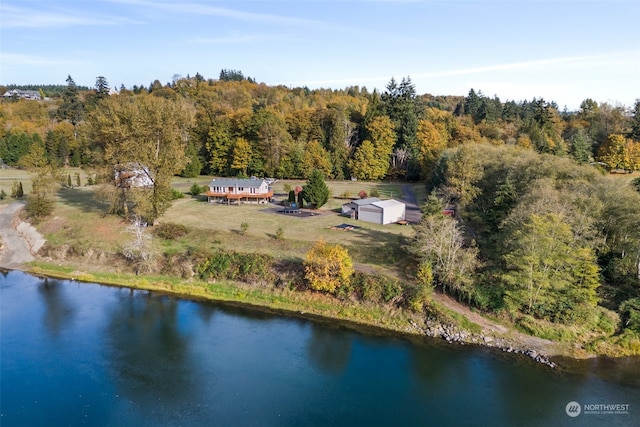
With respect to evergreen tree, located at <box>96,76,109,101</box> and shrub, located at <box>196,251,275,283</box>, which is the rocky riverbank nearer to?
shrub, located at <box>196,251,275,283</box>

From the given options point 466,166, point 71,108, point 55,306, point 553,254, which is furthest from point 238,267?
point 71,108

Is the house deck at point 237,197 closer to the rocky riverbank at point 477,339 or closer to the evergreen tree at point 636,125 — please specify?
the rocky riverbank at point 477,339

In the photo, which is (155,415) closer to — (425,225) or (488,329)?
(488,329)

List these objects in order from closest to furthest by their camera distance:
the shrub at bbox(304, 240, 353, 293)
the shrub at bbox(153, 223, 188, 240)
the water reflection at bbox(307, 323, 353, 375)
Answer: the water reflection at bbox(307, 323, 353, 375), the shrub at bbox(304, 240, 353, 293), the shrub at bbox(153, 223, 188, 240)

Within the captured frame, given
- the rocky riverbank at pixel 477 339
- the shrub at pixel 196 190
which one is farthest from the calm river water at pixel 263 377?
the shrub at pixel 196 190

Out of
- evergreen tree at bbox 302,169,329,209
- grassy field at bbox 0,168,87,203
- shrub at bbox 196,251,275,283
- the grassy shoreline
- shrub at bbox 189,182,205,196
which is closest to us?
the grassy shoreline

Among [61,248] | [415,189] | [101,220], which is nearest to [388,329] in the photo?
[61,248]

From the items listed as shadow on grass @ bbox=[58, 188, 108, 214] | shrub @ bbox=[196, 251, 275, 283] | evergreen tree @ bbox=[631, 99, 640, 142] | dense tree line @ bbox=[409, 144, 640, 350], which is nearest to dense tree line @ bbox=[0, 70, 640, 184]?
evergreen tree @ bbox=[631, 99, 640, 142]
